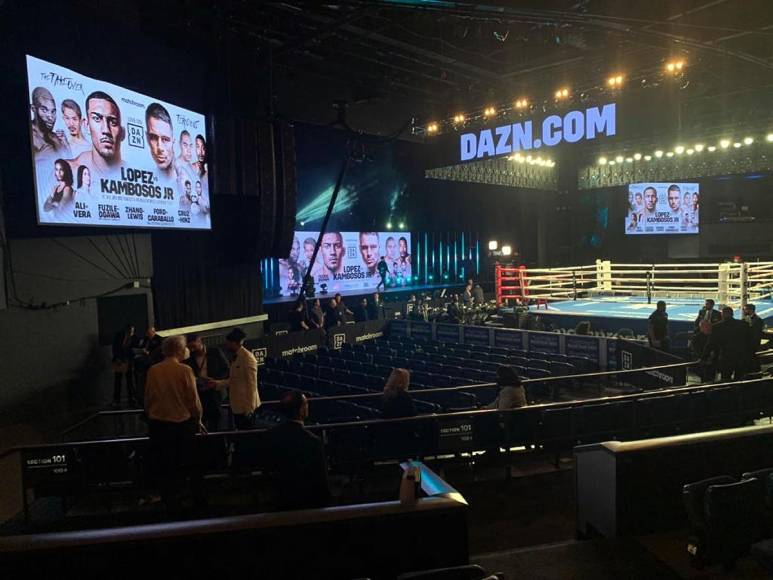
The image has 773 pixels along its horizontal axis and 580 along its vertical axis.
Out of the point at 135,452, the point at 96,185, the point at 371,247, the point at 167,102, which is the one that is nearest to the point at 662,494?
the point at 135,452

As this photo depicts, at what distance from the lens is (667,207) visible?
25797mm

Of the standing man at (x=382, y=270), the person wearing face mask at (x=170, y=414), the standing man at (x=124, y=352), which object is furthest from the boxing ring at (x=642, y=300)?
the person wearing face mask at (x=170, y=414)

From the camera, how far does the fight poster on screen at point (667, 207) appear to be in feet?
84.2

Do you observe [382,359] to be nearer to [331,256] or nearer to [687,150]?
[331,256]

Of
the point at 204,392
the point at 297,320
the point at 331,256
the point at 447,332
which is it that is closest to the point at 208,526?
the point at 204,392

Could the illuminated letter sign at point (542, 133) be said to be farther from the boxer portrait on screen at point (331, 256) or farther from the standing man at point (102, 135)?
the standing man at point (102, 135)

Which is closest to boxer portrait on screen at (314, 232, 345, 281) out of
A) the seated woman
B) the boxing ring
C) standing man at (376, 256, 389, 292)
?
standing man at (376, 256, 389, 292)

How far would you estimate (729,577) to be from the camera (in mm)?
3461

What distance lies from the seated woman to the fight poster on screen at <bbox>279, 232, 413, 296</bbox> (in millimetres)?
13479

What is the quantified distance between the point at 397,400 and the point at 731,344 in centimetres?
550

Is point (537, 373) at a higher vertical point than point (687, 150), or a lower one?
lower

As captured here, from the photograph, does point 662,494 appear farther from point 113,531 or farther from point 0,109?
point 0,109

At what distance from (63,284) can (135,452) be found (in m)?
6.29

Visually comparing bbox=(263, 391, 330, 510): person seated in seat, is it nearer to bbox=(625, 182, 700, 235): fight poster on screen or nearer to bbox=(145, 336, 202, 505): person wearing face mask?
bbox=(145, 336, 202, 505): person wearing face mask
